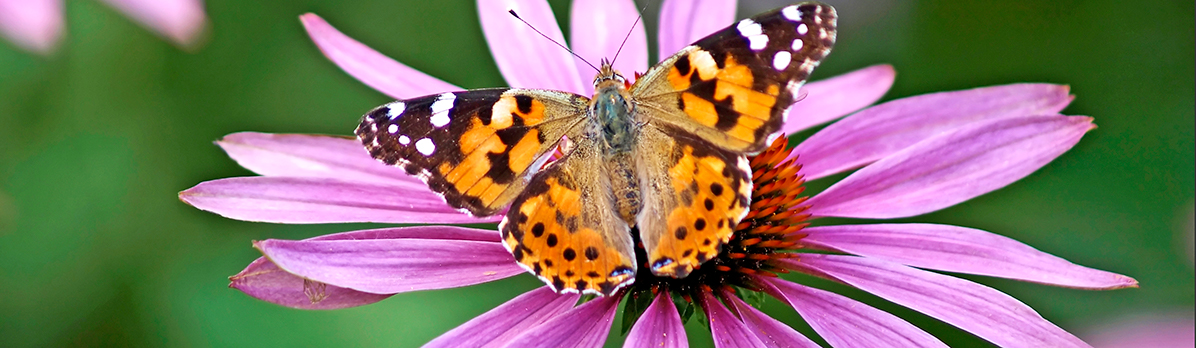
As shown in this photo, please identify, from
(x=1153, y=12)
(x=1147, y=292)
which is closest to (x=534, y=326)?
(x=1147, y=292)

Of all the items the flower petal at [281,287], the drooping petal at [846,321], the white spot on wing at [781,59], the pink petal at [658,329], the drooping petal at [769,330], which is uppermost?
the white spot on wing at [781,59]

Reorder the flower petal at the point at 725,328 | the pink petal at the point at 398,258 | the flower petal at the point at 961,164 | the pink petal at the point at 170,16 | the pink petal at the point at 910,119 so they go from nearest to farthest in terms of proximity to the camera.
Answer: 1. the pink petal at the point at 398,258
2. the flower petal at the point at 725,328
3. the flower petal at the point at 961,164
4. the pink petal at the point at 910,119
5. the pink petal at the point at 170,16

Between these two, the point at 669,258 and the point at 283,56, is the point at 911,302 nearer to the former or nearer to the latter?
the point at 669,258

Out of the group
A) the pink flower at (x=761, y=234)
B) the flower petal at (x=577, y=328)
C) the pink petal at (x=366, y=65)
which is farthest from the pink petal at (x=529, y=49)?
the flower petal at (x=577, y=328)

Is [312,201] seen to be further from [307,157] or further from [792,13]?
[792,13]

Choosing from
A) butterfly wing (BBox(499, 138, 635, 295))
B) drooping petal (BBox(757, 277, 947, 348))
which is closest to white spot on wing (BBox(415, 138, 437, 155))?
butterfly wing (BBox(499, 138, 635, 295))

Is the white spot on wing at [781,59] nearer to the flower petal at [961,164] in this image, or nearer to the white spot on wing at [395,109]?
the flower petal at [961,164]
